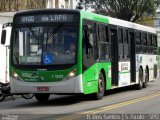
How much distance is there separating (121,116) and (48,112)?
7.68ft

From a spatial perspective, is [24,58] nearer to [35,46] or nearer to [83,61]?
[35,46]

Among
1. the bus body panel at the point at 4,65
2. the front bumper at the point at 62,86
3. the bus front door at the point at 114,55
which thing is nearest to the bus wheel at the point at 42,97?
the front bumper at the point at 62,86

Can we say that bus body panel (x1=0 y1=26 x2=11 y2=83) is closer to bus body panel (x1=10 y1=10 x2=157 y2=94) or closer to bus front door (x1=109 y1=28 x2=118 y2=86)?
Answer: bus front door (x1=109 y1=28 x2=118 y2=86)

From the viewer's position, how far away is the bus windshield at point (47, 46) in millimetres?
16547

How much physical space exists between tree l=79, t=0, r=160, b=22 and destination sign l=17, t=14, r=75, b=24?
4210 cm

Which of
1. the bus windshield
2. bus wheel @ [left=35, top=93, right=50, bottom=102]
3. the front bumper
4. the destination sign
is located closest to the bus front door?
bus wheel @ [left=35, top=93, right=50, bottom=102]

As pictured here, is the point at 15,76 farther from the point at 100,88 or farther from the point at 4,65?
the point at 4,65

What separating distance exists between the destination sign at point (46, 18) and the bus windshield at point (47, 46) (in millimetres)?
225

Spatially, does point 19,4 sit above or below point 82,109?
above

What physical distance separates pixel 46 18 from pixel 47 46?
101cm

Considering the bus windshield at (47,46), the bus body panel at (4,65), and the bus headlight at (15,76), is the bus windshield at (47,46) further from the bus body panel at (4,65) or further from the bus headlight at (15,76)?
the bus body panel at (4,65)

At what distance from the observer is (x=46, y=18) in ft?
55.9

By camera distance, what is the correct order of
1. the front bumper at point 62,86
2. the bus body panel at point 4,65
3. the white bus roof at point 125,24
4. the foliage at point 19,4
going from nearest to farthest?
the front bumper at point 62,86 < the white bus roof at point 125,24 < the bus body panel at point 4,65 < the foliage at point 19,4

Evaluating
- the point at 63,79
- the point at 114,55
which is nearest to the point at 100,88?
the point at 63,79
